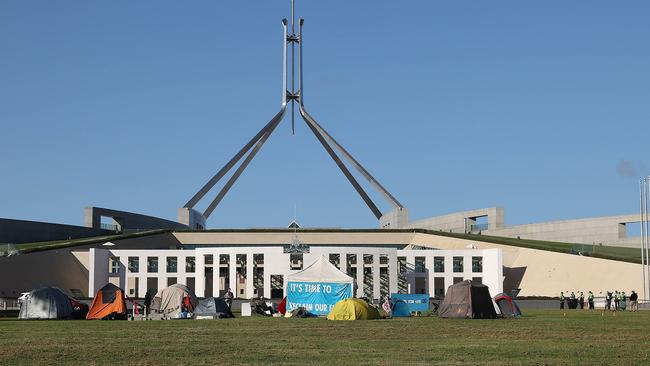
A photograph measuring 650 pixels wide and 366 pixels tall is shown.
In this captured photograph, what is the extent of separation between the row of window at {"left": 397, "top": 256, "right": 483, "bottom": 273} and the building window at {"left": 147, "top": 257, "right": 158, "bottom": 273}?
52.2 feet

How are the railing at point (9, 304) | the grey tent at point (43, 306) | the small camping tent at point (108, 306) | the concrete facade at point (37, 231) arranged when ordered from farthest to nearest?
the concrete facade at point (37, 231) < the railing at point (9, 304) < the small camping tent at point (108, 306) < the grey tent at point (43, 306)

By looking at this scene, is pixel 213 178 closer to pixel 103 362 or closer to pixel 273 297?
pixel 273 297

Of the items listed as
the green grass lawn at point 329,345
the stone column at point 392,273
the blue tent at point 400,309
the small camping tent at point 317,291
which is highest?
the stone column at point 392,273

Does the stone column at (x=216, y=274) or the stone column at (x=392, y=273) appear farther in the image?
the stone column at (x=216, y=274)

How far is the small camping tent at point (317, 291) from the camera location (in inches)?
1516

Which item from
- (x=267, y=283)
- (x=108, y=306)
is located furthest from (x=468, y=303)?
(x=267, y=283)

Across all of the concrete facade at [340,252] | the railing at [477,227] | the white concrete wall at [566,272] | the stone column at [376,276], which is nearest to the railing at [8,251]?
the concrete facade at [340,252]

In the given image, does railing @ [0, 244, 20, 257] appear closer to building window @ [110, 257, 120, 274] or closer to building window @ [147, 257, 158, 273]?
building window @ [110, 257, 120, 274]

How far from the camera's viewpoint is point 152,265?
209 feet

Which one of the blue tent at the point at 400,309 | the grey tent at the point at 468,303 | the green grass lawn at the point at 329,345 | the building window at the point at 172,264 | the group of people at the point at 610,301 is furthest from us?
the building window at the point at 172,264

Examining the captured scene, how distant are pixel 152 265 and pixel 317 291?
27.4 m

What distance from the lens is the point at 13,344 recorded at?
19.5 m

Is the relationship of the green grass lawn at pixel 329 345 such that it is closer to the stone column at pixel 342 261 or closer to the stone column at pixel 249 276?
the stone column at pixel 342 261

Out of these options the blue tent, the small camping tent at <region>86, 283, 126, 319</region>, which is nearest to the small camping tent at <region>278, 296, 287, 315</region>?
the blue tent
